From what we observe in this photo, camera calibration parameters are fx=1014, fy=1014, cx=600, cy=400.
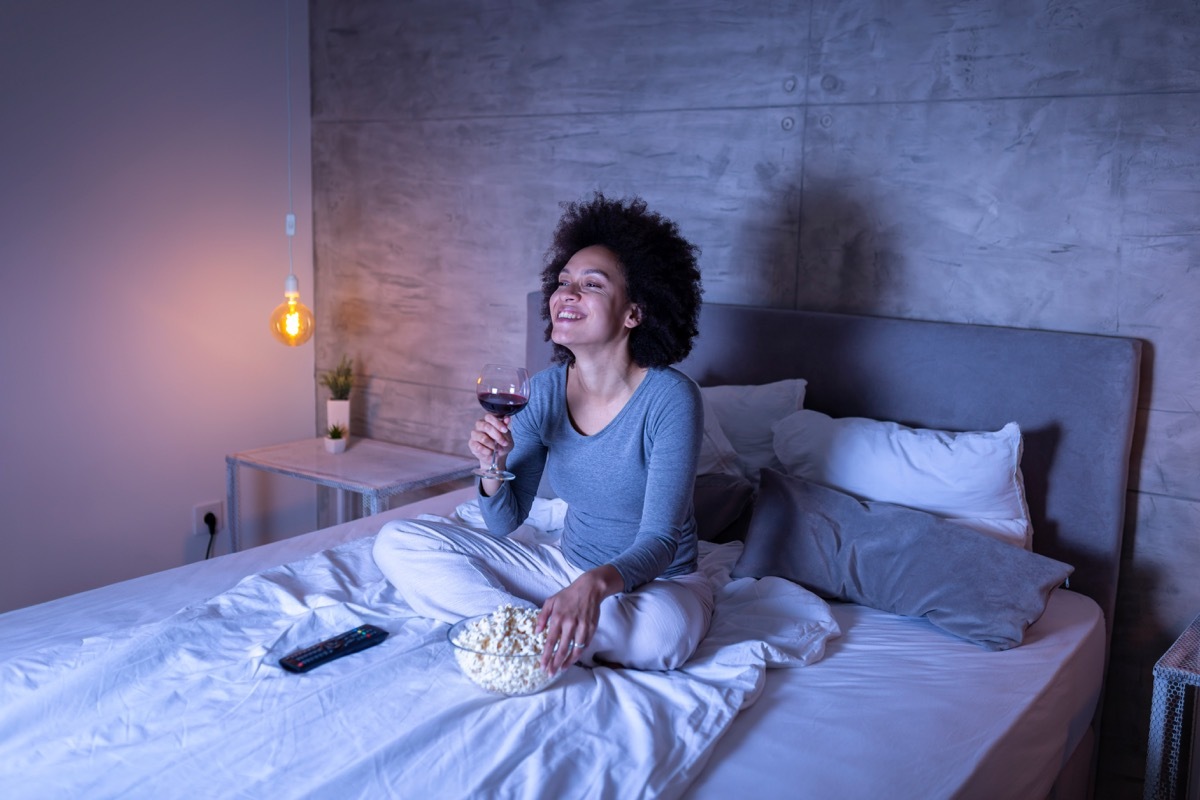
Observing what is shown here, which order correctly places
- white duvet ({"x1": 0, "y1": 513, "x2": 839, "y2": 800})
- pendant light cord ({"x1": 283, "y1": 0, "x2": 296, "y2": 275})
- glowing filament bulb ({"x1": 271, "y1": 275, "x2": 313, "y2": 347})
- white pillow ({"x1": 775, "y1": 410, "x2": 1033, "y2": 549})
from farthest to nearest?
pendant light cord ({"x1": 283, "y1": 0, "x2": 296, "y2": 275})
glowing filament bulb ({"x1": 271, "y1": 275, "x2": 313, "y2": 347})
white pillow ({"x1": 775, "y1": 410, "x2": 1033, "y2": 549})
white duvet ({"x1": 0, "y1": 513, "x2": 839, "y2": 800})

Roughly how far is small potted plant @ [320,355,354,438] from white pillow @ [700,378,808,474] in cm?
152

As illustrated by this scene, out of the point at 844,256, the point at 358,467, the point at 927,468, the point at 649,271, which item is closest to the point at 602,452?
the point at 649,271

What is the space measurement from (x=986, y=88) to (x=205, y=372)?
2680 mm

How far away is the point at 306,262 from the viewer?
396 centimetres

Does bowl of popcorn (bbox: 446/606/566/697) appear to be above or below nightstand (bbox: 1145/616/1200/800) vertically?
above

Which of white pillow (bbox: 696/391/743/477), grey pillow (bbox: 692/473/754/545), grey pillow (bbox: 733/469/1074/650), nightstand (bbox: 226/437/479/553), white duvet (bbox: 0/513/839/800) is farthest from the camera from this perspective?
nightstand (bbox: 226/437/479/553)

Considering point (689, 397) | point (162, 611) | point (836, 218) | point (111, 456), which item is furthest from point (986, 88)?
point (111, 456)

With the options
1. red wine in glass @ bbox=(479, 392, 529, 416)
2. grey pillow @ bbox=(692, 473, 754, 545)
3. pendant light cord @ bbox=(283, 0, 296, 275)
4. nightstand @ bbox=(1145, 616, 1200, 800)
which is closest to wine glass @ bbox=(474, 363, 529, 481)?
red wine in glass @ bbox=(479, 392, 529, 416)

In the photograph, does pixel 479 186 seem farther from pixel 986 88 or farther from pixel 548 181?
pixel 986 88

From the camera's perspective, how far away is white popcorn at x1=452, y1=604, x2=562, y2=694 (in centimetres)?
159

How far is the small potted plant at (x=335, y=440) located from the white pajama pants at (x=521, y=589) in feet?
4.89

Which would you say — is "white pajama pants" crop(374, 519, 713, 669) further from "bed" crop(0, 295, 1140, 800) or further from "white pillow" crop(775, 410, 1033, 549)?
"white pillow" crop(775, 410, 1033, 549)

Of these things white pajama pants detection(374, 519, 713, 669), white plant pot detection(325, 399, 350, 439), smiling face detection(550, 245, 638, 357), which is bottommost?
white pajama pants detection(374, 519, 713, 669)

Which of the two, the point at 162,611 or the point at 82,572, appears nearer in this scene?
the point at 162,611
